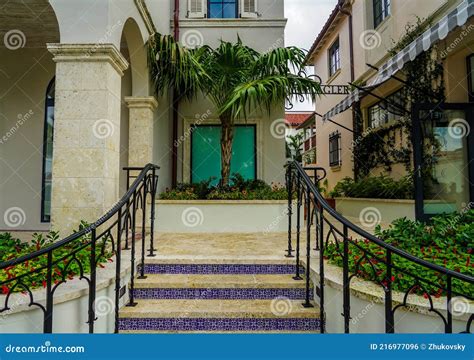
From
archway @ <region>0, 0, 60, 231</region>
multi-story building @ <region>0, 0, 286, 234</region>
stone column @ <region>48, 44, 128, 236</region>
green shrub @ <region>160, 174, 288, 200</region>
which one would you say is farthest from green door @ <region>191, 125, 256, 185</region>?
stone column @ <region>48, 44, 128, 236</region>

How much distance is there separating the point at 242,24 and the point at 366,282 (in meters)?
6.63

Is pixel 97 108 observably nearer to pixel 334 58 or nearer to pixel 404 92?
pixel 404 92

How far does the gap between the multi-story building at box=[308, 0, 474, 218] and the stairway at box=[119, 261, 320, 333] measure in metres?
3.41

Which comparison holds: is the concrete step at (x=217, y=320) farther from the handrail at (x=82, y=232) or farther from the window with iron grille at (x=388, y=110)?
the window with iron grille at (x=388, y=110)

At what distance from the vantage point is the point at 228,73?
6.17m

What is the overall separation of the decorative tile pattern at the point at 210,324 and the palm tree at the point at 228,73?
3.59 m

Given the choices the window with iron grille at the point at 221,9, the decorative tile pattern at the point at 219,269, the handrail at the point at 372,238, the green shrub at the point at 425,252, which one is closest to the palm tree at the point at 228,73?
the window with iron grille at the point at 221,9

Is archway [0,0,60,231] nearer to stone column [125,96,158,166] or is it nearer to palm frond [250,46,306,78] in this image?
stone column [125,96,158,166]

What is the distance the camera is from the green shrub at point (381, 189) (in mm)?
6387

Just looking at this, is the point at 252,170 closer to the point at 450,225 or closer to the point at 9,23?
the point at 450,225

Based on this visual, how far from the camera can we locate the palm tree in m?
5.63

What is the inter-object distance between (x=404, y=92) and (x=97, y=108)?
6.60m

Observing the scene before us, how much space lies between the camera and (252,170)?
7.37m
